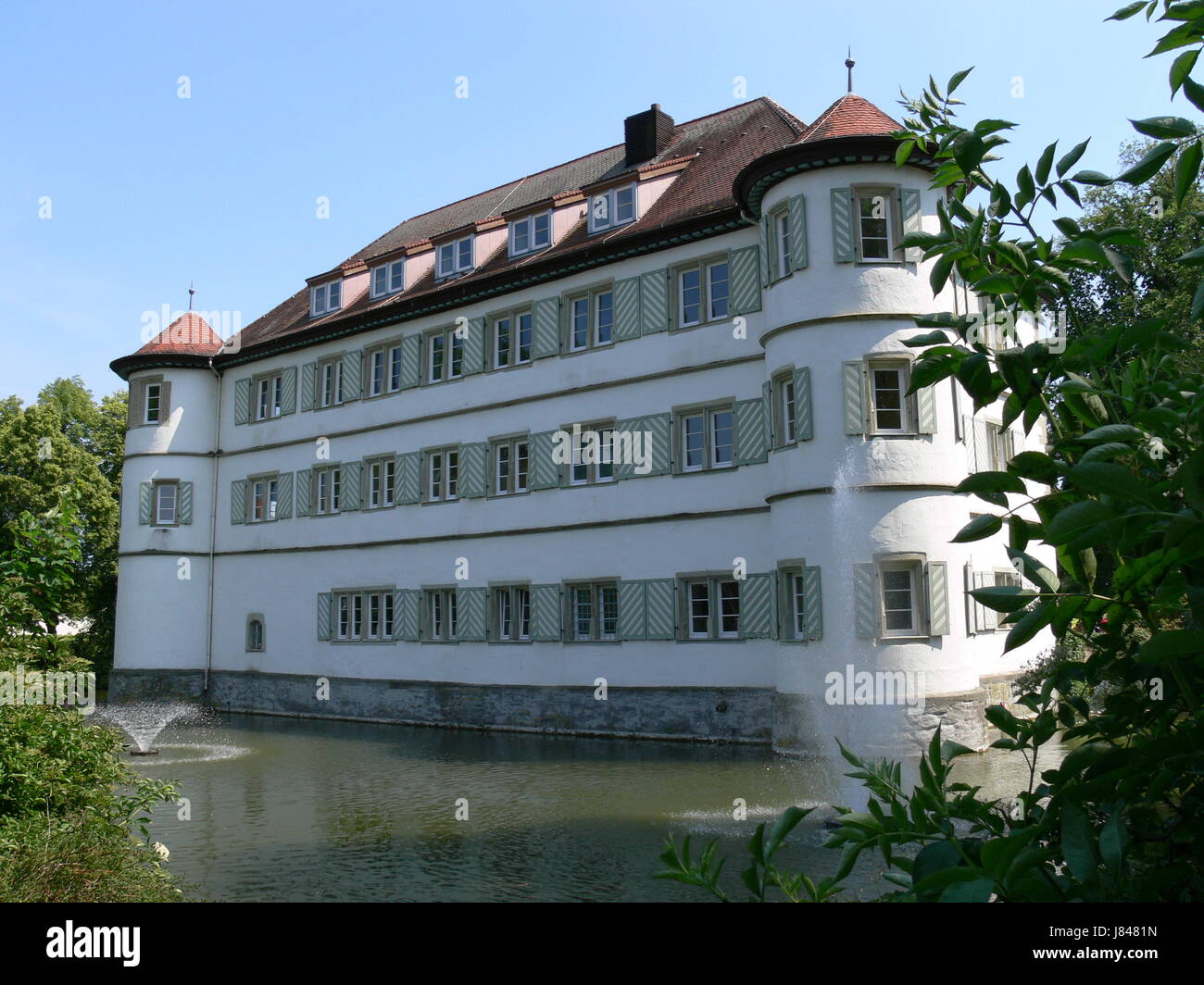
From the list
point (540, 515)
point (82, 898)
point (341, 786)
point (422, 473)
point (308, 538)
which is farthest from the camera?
point (308, 538)

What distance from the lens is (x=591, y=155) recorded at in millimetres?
30484

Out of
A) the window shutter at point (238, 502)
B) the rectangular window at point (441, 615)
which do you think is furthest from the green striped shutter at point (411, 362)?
the window shutter at point (238, 502)

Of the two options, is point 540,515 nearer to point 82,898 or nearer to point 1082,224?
point 82,898

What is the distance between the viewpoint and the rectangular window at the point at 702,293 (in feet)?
70.6

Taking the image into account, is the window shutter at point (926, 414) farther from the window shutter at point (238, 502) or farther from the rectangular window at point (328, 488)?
the window shutter at point (238, 502)

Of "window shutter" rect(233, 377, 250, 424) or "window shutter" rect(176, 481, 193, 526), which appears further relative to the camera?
"window shutter" rect(233, 377, 250, 424)

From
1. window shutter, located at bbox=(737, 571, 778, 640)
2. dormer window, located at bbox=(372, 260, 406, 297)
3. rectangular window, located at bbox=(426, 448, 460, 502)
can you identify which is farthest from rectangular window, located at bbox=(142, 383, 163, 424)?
window shutter, located at bbox=(737, 571, 778, 640)

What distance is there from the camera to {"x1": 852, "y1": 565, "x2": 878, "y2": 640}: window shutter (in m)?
17.7

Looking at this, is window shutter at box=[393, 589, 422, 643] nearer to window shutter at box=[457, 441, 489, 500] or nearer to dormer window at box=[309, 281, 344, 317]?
window shutter at box=[457, 441, 489, 500]

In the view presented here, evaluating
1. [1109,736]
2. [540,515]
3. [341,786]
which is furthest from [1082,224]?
[540,515]

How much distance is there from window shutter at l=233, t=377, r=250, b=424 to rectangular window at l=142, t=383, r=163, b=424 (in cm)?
233

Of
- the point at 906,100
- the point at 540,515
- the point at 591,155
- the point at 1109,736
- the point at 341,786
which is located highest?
the point at 591,155

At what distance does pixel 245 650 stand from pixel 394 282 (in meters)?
11.3

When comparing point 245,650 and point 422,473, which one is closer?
point 422,473
